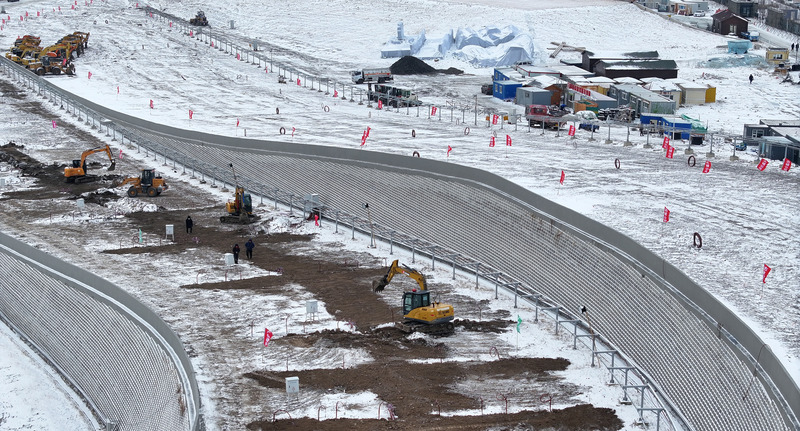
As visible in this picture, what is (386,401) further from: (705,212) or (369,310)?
(705,212)

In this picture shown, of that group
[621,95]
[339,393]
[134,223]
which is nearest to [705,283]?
[339,393]

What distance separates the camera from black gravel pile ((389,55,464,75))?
72812 millimetres

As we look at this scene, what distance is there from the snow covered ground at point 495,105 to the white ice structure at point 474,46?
74.1 inches

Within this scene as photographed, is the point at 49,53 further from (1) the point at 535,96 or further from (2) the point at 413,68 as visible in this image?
(1) the point at 535,96

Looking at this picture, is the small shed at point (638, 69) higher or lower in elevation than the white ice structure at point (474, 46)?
lower

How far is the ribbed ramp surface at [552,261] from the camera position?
21906 millimetres

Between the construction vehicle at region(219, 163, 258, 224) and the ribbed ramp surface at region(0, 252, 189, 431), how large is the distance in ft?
28.4

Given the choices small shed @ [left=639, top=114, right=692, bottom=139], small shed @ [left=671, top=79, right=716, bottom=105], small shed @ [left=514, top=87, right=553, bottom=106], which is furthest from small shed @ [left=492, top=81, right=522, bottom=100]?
small shed @ [left=639, top=114, right=692, bottom=139]

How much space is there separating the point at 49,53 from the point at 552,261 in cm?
4904

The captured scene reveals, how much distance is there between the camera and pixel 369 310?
29375mm

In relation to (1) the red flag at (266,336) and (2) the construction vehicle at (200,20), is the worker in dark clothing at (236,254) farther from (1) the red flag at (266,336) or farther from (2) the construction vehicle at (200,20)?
(2) the construction vehicle at (200,20)

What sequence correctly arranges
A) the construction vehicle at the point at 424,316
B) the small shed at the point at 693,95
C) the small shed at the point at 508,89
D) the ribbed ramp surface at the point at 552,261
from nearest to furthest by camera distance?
the ribbed ramp surface at the point at 552,261 → the construction vehicle at the point at 424,316 → the small shed at the point at 693,95 → the small shed at the point at 508,89

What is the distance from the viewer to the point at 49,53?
229 ft

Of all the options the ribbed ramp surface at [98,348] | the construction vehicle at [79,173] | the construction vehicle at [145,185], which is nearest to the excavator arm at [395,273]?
the ribbed ramp surface at [98,348]
